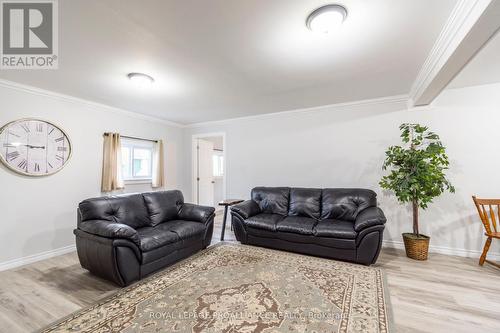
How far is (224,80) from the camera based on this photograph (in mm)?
2918

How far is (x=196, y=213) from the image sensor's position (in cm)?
Answer: 349

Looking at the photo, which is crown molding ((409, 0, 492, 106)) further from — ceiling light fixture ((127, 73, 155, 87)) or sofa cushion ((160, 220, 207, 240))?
sofa cushion ((160, 220, 207, 240))

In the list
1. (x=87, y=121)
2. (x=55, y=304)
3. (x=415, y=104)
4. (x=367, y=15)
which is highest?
(x=367, y=15)

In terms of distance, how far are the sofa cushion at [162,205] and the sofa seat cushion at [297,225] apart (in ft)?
5.71

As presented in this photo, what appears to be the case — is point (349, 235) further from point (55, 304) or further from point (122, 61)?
point (122, 61)

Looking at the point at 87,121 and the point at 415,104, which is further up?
the point at 415,104

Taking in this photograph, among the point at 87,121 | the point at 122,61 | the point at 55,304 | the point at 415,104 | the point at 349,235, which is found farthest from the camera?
the point at 87,121

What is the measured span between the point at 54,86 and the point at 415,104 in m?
5.38

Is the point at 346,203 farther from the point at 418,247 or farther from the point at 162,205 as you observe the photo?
the point at 162,205

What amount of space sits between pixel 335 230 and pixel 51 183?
14.0ft

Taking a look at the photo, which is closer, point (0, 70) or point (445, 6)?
point (445, 6)

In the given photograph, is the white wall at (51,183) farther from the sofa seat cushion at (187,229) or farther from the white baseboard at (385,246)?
the sofa seat cushion at (187,229)

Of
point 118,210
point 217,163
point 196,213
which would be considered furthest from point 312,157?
point 217,163

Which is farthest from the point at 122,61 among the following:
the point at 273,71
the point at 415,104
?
the point at 415,104
